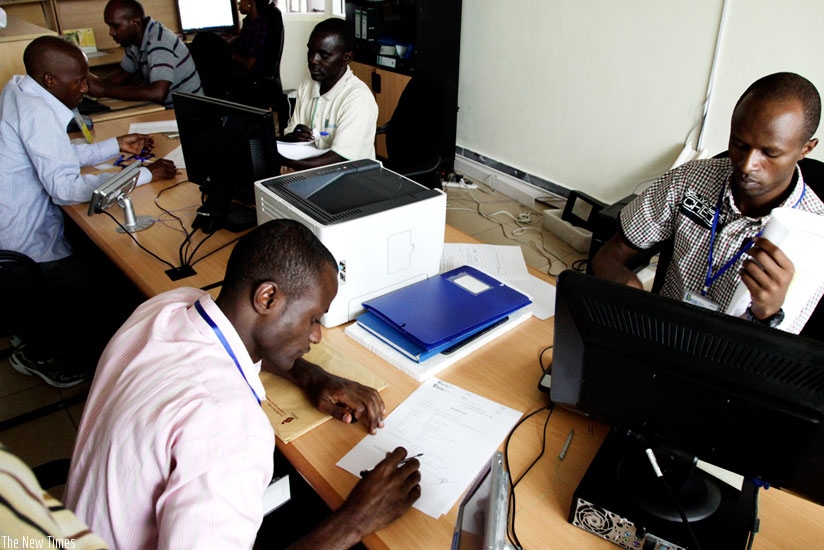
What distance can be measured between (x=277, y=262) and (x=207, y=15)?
16.8 feet

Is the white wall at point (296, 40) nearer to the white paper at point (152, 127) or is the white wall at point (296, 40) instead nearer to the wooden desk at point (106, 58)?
the wooden desk at point (106, 58)

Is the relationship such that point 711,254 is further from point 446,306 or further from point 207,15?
point 207,15

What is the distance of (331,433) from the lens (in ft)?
3.85

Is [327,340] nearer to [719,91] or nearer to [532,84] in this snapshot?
[719,91]

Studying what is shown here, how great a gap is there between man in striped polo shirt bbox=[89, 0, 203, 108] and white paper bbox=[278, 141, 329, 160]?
5.10ft

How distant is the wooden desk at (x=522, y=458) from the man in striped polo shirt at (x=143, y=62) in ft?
7.40

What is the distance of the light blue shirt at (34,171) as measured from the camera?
2033 mm

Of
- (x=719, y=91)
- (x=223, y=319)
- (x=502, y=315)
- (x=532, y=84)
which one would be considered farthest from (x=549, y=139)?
(x=223, y=319)

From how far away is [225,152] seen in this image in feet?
6.35

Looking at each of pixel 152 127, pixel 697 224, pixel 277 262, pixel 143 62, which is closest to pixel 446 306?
pixel 277 262

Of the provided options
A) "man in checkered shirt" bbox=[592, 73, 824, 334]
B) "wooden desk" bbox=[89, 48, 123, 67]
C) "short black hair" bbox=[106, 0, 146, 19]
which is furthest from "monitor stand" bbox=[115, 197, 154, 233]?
"wooden desk" bbox=[89, 48, 123, 67]

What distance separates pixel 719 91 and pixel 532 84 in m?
1.23

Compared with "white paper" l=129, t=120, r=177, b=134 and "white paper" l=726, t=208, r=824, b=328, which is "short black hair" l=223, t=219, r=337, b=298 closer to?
"white paper" l=726, t=208, r=824, b=328

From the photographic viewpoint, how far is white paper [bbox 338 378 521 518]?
1046mm
